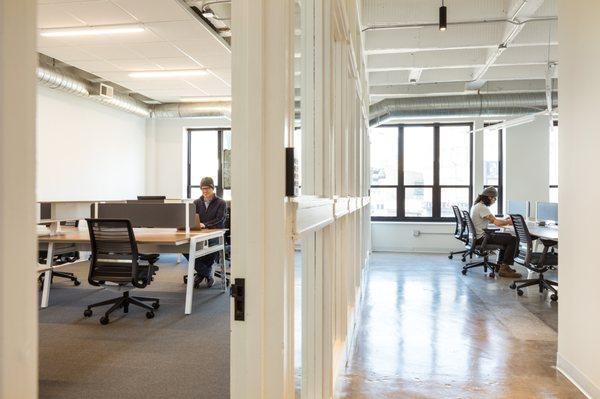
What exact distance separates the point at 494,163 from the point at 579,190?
681cm

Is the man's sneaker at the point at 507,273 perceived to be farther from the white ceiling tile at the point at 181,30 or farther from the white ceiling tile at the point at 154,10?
the white ceiling tile at the point at 154,10

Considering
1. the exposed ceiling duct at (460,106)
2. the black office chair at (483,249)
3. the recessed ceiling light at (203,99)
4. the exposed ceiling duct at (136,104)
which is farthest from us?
the recessed ceiling light at (203,99)

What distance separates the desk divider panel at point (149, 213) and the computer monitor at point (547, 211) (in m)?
5.49

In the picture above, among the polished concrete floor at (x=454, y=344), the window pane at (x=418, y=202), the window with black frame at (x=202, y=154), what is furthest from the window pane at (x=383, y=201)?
the window with black frame at (x=202, y=154)

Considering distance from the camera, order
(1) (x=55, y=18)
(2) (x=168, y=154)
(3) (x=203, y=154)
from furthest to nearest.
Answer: (3) (x=203, y=154) → (2) (x=168, y=154) → (1) (x=55, y=18)

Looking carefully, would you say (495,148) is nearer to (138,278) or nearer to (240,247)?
(138,278)

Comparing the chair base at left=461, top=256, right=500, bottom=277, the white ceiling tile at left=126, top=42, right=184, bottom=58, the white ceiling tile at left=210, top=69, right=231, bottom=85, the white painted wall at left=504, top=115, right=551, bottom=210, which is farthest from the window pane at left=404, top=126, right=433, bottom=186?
the white ceiling tile at left=126, top=42, right=184, bottom=58

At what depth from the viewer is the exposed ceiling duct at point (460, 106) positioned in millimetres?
7484

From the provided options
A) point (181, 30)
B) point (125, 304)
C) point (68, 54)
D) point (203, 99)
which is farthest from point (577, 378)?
point (203, 99)

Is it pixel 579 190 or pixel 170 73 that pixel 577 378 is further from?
pixel 170 73

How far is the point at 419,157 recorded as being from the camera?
30.2ft

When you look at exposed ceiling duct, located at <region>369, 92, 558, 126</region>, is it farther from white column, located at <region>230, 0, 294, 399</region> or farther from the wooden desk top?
white column, located at <region>230, 0, 294, 399</region>

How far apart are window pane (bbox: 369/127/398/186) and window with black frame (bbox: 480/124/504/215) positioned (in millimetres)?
1871

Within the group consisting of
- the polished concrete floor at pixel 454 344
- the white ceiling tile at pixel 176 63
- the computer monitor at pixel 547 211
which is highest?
the white ceiling tile at pixel 176 63
